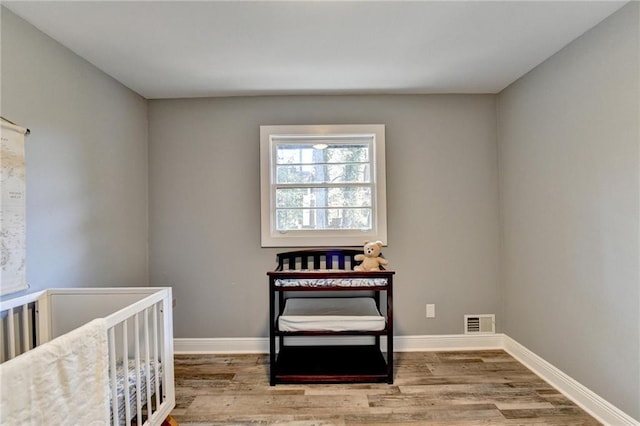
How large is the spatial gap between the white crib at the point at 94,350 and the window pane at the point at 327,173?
4.66 ft

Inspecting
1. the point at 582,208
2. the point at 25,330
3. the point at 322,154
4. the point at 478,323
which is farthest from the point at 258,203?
the point at 582,208

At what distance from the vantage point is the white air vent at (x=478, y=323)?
2857 mm

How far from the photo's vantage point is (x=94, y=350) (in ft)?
4.12

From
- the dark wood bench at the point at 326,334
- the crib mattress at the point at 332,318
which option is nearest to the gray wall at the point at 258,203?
the dark wood bench at the point at 326,334

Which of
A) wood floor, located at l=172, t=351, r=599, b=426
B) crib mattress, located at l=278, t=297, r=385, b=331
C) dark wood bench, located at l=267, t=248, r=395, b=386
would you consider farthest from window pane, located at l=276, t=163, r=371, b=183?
wood floor, located at l=172, t=351, r=599, b=426

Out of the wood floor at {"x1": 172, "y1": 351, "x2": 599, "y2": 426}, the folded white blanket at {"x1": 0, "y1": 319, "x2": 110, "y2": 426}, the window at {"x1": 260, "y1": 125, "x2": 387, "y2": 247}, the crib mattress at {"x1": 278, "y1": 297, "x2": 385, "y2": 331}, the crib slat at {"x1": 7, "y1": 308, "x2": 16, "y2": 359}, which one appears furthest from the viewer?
the window at {"x1": 260, "y1": 125, "x2": 387, "y2": 247}

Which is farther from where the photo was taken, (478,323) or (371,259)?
(478,323)

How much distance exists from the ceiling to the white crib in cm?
147

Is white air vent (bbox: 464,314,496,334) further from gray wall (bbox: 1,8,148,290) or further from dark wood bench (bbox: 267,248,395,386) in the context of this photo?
gray wall (bbox: 1,8,148,290)

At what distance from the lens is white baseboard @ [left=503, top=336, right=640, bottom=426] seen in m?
1.78

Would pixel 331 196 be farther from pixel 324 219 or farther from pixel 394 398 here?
pixel 394 398

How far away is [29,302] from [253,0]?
1.91 metres

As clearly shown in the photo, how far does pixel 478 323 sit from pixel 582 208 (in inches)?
52.6

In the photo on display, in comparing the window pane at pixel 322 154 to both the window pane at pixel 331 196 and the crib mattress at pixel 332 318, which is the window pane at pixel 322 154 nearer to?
the window pane at pixel 331 196
